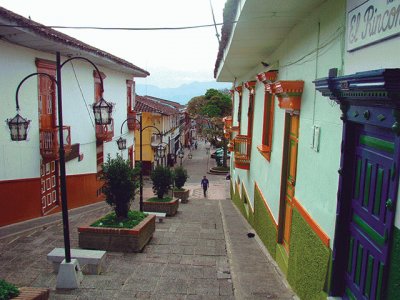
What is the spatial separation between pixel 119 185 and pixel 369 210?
6028 mm

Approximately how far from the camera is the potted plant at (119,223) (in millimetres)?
7859

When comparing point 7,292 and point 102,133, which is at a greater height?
point 102,133

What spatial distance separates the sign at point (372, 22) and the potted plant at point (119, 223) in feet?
18.3

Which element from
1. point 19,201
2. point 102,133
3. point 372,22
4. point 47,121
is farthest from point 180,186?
point 372,22

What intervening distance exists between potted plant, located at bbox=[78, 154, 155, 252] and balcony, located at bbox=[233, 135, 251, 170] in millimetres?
4411

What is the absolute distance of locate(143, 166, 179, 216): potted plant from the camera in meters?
13.6

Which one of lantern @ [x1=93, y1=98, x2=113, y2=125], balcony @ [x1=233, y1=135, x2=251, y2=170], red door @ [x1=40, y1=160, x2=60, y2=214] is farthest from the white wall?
balcony @ [x1=233, y1=135, x2=251, y2=170]

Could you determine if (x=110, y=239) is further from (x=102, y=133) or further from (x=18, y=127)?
(x=102, y=133)

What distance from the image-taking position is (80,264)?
21.4 feet

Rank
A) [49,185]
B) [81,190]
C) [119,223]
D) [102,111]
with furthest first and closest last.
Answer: [81,190], [49,185], [119,223], [102,111]

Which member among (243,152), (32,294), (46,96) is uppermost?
(46,96)

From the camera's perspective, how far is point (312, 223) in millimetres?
4770

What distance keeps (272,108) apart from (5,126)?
6508 millimetres

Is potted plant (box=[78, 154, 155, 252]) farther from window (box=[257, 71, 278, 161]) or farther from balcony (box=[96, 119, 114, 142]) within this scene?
balcony (box=[96, 119, 114, 142])
